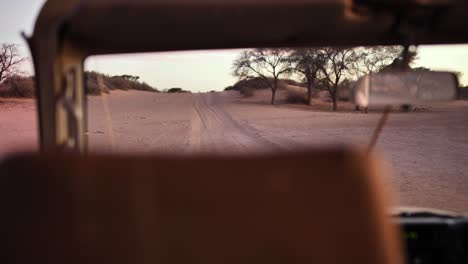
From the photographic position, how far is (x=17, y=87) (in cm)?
3462

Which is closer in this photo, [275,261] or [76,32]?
[275,261]

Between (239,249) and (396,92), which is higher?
(396,92)

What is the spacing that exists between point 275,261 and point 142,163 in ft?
1.23

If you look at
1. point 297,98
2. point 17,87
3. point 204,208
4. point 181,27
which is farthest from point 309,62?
point 204,208

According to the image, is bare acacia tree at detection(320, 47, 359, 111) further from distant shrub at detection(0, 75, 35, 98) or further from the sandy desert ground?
distant shrub at detection(0, 75, 35, 98)

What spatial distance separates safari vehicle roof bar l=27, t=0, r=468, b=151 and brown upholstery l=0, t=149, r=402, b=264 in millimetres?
751

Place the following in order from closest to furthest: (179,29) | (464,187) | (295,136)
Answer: (179,29), (464,187), (295,136)

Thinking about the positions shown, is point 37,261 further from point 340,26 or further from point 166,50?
point 340,26

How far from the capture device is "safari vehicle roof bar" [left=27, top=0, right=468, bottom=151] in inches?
74.0

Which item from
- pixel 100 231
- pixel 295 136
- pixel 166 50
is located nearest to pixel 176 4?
pixel 166 50

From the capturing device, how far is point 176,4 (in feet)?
6.19

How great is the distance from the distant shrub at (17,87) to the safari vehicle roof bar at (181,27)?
33.5 m

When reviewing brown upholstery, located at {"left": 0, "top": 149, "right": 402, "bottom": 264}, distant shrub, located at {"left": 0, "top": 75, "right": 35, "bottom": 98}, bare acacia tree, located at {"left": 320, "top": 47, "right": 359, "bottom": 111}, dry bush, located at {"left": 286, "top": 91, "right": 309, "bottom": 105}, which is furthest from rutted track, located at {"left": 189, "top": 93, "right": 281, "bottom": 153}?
dry bush, located at {"left": 286, "top": 91, "right": 309, "bottom": 105}

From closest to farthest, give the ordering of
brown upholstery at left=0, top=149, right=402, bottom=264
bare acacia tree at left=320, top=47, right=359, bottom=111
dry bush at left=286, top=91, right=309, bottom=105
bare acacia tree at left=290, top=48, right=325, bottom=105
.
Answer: brown upholstery at left=0, top=149, right=402, bottom=264 < bare acacia tree at left=320, top=47, right=359, bottom=111 < bare acacia tree at left=290, top=48, right=325, bottom=105 < dry bush at left=286, top=91, right=309, bottom=105
